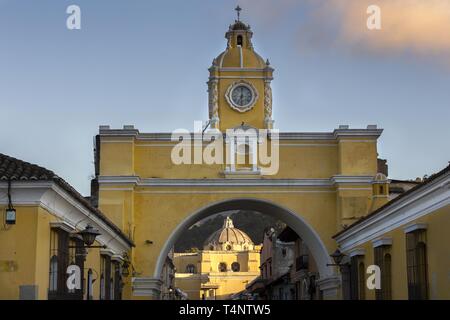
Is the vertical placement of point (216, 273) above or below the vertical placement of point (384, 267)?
above

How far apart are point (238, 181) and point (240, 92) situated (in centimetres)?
328

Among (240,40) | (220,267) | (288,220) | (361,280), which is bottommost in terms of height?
(361,280)

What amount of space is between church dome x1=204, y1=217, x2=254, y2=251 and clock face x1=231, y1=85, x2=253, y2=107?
72.6 metres

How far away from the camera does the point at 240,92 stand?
101 feet

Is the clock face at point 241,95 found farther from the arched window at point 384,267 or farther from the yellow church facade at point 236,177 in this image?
the arched window at point 384,267

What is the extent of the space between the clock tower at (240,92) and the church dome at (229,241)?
72521 mm

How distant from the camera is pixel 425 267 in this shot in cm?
1714

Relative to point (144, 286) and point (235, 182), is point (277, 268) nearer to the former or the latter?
point (235, 182)

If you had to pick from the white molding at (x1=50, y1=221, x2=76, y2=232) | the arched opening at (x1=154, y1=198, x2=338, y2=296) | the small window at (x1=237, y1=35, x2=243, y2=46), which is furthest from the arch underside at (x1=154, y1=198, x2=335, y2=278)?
the white molding at (x1=50, y1=221, x2=76, y2=232)

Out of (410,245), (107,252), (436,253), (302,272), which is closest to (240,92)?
(107,252)
